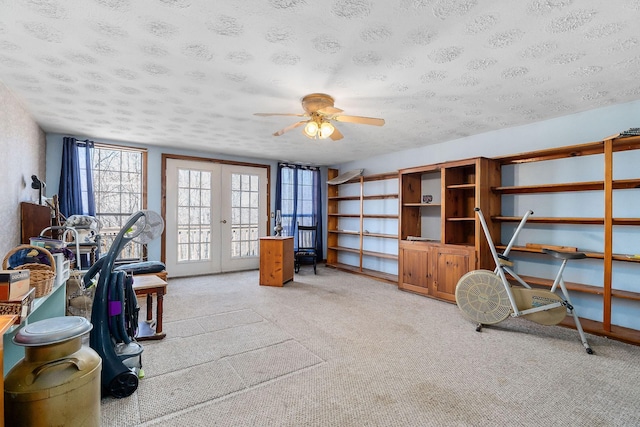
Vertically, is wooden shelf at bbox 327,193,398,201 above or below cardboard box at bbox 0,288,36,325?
above

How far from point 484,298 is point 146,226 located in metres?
3.27

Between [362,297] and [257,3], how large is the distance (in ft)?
12.0

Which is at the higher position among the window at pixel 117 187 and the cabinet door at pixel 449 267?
the window at pixel 117 187

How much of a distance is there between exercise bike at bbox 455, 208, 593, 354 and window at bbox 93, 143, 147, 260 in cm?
499

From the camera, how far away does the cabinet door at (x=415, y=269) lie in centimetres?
434

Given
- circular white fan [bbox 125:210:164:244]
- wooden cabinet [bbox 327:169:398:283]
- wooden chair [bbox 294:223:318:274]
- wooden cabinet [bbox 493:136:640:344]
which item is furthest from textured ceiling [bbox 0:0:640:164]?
wooden chair [bbox 294:223:318:274]

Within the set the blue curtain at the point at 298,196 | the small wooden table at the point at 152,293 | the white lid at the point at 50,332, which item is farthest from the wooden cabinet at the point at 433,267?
the white lid at the point at 50,332

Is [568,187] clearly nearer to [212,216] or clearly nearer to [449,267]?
[449,267]

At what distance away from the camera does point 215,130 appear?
4148 millimetres

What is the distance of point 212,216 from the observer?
5.73 meters

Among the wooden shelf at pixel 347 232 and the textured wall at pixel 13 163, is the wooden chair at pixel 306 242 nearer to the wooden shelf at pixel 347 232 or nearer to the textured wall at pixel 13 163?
the wooden shelf at pixel 347 232

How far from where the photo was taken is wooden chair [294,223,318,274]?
5.99 metres

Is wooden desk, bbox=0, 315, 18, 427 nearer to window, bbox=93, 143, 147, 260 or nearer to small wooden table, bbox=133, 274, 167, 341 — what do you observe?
small wooden table, bbox=133, 274, 167, 341

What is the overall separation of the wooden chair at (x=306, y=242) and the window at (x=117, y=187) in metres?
2.72
